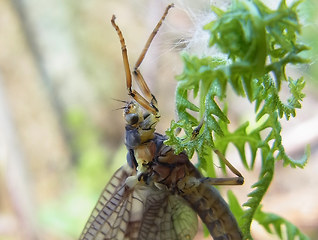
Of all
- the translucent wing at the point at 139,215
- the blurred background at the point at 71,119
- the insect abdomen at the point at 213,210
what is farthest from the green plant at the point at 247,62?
the blurred background at the point at 71,119

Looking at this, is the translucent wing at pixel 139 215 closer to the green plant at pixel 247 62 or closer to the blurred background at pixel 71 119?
the green plant at pixel 247 62

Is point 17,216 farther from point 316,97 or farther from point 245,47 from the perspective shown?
point 245,47

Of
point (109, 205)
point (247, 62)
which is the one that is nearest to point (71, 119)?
point (109, 205)

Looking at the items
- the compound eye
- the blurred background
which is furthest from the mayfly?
the blurred background

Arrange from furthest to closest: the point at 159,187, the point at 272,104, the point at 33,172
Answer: the point at 33,172 → the point at 159,187 → the point at 272,104

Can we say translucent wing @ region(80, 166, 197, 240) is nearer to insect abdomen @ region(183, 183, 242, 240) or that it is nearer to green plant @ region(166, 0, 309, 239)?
insect abdomen @ region(183, 183, 242, 240)

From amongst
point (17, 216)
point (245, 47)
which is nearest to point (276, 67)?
point (245, 47)

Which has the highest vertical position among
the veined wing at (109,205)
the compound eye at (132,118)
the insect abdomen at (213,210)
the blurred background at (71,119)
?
the blurred background at (71,119)
